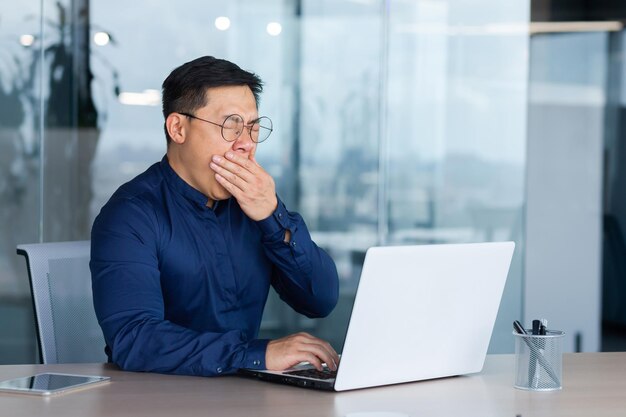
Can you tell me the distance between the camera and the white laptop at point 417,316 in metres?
1.96

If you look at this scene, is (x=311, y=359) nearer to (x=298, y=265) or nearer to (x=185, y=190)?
(x=298, y=265)

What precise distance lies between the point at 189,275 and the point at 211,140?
0.35m

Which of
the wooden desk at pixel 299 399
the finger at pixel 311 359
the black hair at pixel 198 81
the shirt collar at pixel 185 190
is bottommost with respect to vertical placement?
the wooden desk at pixel 299 399

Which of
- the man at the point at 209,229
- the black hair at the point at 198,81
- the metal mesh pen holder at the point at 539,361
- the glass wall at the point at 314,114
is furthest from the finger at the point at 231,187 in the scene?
the glass wall at the point at 314,114

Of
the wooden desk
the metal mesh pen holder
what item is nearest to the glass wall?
the wooden desk

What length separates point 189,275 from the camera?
2.51m

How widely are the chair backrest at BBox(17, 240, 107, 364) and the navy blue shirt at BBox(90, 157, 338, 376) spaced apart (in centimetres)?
A: 23

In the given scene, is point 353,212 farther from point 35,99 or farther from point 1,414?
point 1,414

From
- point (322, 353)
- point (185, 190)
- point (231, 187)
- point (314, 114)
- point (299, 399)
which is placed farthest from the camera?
point (314, 114)

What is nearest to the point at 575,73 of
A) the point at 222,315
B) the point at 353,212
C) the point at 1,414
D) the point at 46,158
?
the point at 353,212

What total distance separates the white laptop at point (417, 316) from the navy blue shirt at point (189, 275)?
0.16 metres

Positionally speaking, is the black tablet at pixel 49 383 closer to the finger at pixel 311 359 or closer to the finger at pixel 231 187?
the finger at pixel 311 359

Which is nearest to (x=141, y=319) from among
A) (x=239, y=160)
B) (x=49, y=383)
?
(x=49, y=383)

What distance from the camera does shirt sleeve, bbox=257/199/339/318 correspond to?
254 centimetres
